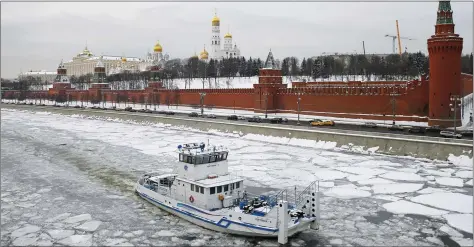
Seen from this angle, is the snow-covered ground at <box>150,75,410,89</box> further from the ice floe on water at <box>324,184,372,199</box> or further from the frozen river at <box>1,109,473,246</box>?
the ice floe on water at <box>324,184,372,199</box>

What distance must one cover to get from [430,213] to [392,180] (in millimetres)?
5108

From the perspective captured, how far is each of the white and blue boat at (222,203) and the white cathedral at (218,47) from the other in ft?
315

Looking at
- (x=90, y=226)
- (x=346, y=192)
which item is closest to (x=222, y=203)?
(x=90, y=226)

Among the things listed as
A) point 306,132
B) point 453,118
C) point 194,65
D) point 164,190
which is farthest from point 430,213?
point 194,65

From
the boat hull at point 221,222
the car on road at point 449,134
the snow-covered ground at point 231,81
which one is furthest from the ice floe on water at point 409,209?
the snow-covered ground at point 231,81

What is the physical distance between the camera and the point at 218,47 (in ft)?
383

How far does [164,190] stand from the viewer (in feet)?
60.8

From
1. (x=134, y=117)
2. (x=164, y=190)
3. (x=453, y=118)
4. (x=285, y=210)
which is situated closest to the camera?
(x=285, y=210)

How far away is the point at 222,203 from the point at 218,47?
103m

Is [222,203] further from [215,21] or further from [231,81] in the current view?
[215,21]

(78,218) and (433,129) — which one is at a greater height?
(433,129)

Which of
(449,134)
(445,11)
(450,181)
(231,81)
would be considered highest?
(445,11)

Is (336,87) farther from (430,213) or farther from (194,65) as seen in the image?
(194,65)

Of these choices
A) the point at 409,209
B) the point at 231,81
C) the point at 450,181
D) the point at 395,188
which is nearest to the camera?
the point at 409,209
